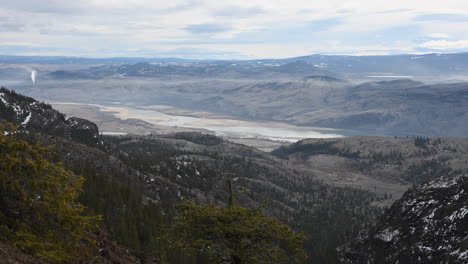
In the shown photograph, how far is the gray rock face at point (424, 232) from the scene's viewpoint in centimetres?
6134

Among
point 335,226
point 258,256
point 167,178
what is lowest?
point 335,226

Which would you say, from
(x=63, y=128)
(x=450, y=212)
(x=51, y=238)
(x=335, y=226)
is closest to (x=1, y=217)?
(x=51, y=238)

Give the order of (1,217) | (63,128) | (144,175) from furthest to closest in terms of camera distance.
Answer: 1. (63,128)
2. (144,175)
3. (1,217)

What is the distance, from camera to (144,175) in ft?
432

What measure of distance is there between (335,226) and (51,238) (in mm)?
168375

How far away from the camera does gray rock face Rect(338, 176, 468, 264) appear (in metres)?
61.3

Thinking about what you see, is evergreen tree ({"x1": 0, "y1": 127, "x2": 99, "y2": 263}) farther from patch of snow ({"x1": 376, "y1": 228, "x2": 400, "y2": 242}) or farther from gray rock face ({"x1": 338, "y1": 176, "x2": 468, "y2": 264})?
patch of snow ({"x1": 376, "y1": 228, "x2": 400, "y2": 242})

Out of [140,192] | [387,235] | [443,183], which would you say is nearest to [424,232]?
[387,235]

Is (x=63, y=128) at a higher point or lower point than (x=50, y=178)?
lower

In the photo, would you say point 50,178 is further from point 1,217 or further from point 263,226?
point 263,226

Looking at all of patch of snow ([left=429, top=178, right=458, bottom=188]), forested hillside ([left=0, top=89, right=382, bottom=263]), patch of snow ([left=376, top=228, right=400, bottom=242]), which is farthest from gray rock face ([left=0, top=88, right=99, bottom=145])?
patch of snow ([left=429, top=178, right=458, bottom=188])

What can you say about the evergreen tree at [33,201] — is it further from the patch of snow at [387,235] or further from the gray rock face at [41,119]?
the gray rock face at [41,119]

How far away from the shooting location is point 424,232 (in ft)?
227

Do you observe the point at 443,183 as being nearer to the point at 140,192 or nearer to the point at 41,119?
the point at 140,192
